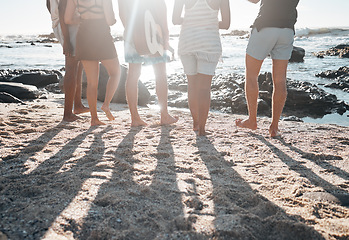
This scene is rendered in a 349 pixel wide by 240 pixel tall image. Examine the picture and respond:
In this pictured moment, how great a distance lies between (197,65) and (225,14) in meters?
0.59

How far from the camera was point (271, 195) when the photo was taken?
6.20 ft

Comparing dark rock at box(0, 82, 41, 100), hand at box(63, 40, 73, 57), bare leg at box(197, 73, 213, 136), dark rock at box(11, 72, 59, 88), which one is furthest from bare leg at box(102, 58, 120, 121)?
dark rock at box(11, 72, 59, 88)

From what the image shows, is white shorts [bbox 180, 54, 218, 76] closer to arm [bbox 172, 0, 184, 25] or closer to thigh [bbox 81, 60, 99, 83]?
arm [bbox 172, 0, 184, 25]

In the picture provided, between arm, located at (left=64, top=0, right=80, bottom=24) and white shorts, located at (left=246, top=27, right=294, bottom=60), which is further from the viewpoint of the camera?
arm, located at (left=64, top=0, right=80, bottom=24)

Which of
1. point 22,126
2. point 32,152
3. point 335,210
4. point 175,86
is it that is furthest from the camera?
point 175,86

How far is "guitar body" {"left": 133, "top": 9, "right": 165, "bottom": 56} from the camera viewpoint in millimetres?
3070

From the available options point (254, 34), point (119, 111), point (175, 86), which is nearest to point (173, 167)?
point (254, 34)

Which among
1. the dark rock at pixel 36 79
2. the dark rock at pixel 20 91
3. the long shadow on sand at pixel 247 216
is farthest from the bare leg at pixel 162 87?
the dark rock at pixel 36 79

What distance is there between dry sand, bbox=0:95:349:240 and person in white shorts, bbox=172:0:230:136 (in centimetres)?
56

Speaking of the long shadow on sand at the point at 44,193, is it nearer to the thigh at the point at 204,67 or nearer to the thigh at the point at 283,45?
the thigh at the point at 204,67

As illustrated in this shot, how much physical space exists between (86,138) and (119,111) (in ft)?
6.30

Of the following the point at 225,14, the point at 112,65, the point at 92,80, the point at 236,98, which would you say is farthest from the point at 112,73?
the point at 236,98

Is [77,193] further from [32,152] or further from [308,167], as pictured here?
[308,167]

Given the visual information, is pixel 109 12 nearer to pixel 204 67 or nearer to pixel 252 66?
pixel 204 67
